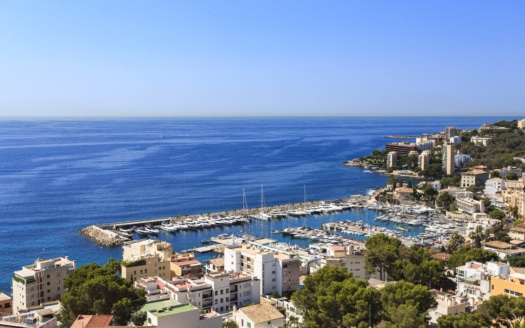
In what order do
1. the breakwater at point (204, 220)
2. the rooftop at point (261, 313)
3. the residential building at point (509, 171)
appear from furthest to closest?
the residential building at point (509, 171) < the breakwater at point (204, 220) < the rooftop at point (261, 313)

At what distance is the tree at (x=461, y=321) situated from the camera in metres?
10.9

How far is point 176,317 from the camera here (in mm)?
11445

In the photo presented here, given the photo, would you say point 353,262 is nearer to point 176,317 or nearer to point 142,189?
point 176,317

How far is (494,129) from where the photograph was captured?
6606 centimetres

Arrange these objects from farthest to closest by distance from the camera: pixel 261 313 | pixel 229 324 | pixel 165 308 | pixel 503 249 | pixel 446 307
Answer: pixel 503 249 < pixel 261 313 < pixel 446 307 < pixel 229 324 < pixel 165 308

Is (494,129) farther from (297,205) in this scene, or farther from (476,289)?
(476,289)

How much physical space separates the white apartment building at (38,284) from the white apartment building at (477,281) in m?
12.5

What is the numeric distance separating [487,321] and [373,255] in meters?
6.49

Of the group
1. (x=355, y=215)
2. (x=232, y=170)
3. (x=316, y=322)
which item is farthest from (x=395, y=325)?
(x=232, y=170)

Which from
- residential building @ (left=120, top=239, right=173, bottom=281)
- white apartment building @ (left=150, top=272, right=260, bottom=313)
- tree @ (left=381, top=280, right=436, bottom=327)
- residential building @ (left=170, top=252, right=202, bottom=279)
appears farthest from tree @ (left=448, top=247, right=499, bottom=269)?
residential building @ (left=120, top=239, right=173, bottom=281)

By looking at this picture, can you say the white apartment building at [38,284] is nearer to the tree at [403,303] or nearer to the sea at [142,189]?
the sea at [142,189]

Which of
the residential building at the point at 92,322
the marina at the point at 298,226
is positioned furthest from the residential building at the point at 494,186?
the residential building at the point at 92,322

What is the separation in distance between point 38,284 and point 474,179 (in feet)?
120

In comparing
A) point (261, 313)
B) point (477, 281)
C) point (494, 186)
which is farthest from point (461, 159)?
point (261, 313)
